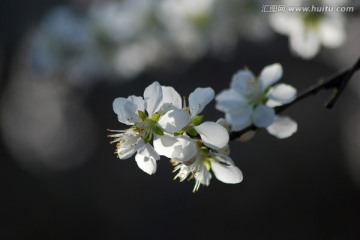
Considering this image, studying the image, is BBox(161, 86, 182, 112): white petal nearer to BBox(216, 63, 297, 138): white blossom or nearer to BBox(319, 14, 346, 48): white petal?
BBox(216, 63, 297, 138): white blossom

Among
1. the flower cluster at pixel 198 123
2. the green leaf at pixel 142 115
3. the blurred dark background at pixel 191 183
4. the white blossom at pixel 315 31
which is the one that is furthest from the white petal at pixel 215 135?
the blurred dark background at pixel 191 183

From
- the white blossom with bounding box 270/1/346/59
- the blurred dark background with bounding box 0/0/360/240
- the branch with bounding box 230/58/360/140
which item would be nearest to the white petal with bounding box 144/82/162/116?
the branch with bounding box 230/58/360/140

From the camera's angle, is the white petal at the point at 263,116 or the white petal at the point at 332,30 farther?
the white petal at the point at 332,30

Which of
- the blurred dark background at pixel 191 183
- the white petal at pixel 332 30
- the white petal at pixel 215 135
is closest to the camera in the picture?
the white petal at pixel 215 135

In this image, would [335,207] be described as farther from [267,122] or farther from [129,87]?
[267,122]

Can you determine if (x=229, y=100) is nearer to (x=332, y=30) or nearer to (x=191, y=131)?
(x=191, y=131)

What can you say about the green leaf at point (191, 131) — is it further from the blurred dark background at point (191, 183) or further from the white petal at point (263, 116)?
the blurred dark background at point (191, 183)

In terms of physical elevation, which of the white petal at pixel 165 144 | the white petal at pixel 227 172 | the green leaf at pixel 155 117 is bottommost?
the white petal at pixel 227 172

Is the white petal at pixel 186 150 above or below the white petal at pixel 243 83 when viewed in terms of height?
below
